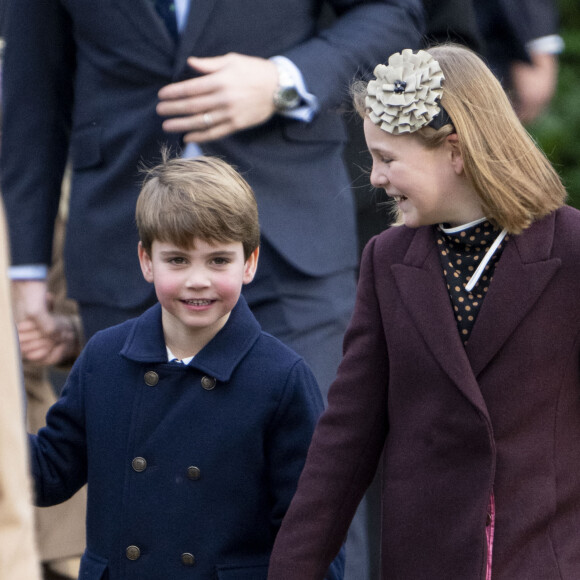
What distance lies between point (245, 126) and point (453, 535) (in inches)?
51.3

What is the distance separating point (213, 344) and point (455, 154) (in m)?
0.71

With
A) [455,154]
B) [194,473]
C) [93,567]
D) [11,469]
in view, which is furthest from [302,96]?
[11,469]

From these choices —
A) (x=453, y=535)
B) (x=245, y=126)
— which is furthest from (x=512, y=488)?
(x=245, y=126)

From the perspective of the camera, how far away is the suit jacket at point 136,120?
12.4 ft

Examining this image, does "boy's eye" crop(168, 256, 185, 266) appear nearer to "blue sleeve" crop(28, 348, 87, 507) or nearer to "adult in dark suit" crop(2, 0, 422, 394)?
"blue sleeve" crop(28, 348, 87, 507)

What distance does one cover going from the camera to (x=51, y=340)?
13.5 feet

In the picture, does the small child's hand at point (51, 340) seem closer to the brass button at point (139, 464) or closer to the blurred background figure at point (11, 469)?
the brass button at point (139, 464)

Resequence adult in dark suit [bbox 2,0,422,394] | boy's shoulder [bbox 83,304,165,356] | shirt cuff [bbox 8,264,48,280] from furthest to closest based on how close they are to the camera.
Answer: shirt cuff [bbox 8,264,48,280] < adult in dark suit [bbox 2,0,422,394] < boy's shoulder [bbox 83,304,165,356]

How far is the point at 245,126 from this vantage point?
3715mm

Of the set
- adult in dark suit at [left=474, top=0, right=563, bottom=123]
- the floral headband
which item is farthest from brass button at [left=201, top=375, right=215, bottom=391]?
adult in dark suit at [left=474, top=0, right=563, bottom=123]

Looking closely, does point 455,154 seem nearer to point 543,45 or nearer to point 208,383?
point 208,383

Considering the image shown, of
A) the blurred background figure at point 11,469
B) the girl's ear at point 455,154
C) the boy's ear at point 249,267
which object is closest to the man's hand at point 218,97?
the boy's ear at point 249,267

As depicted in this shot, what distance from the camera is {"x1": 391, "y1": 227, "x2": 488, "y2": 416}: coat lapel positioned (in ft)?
9.44

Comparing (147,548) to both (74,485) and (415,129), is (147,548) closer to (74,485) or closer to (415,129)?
(74,485)
